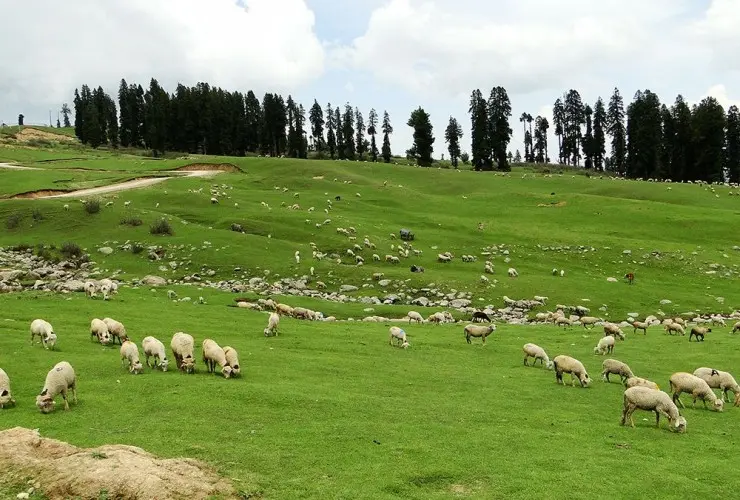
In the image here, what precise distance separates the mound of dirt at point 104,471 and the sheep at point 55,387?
3.30 m

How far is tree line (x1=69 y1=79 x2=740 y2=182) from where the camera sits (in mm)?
109250

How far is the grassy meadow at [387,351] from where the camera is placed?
42.3ft

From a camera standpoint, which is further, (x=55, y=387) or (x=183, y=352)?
(x=183, y=352)

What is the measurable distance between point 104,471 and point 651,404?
1448 centimetres

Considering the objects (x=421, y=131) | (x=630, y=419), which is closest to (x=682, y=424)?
(x=630, y=419)

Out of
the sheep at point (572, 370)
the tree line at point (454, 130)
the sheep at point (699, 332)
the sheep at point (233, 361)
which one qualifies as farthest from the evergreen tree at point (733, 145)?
the sheep at point (233, 361)

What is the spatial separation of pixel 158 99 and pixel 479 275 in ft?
352

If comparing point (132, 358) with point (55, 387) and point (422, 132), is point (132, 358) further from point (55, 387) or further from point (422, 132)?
point (422, 132)

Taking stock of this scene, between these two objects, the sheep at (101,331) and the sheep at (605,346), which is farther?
the sheep at (605,346)

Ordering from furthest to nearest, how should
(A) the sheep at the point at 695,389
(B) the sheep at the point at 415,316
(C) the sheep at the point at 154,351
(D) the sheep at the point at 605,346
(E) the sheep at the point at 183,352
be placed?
(B) the sheep at the point at 415,316
(D) the sheep at the point at 605,346
(C) the sheep at the point at 154,351
(E) the sheep at the point at 183,352
(A) the sheep at the point at 695,389

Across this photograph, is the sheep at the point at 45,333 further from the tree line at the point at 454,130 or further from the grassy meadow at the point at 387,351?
the tree line at the point at 454,130

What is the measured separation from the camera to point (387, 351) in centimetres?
2612

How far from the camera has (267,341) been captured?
26656mm

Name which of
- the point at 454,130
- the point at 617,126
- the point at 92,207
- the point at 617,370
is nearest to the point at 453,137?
the point at 454,130
